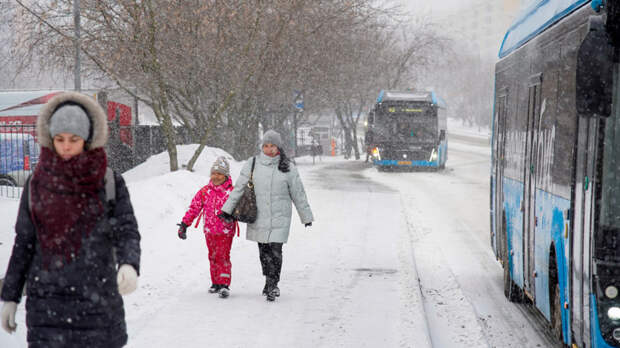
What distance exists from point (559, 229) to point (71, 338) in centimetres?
341

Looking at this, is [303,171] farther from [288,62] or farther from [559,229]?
[559,229]

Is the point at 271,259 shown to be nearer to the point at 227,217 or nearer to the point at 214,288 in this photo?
the point at 227,217

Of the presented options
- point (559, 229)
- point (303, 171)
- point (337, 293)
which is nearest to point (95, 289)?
point (559, 229)

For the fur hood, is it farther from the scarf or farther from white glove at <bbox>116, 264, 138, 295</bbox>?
white glove at <bbox>116, 264, 138, 295</bbox>

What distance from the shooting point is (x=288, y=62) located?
26.4m

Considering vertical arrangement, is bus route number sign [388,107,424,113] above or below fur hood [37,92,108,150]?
above

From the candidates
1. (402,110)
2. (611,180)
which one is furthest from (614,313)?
(402,110)

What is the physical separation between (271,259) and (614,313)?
398cm

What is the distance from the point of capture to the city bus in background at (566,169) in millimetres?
4445

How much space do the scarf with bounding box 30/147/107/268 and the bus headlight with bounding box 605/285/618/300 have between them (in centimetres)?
293

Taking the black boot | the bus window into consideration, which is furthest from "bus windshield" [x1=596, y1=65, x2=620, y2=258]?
the black boot

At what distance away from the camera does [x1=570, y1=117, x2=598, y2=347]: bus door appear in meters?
4.61

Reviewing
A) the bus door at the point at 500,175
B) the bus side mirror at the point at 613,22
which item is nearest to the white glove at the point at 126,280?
the bus side mirror at the point at 613,22

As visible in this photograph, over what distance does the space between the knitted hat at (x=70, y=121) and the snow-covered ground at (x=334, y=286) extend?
128 cm
